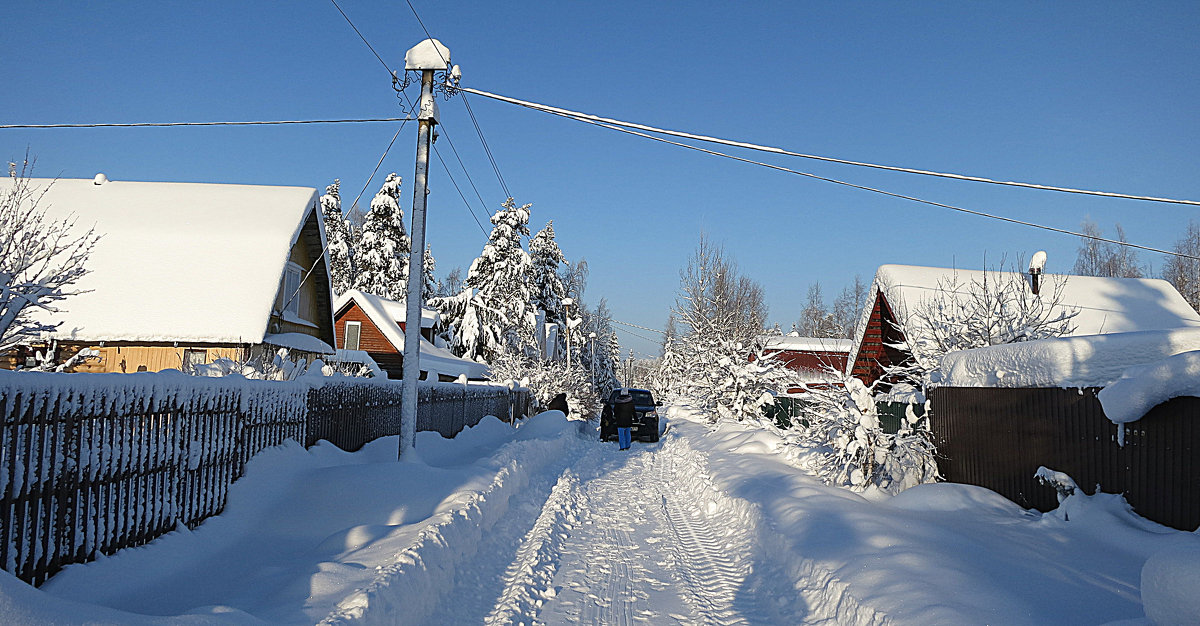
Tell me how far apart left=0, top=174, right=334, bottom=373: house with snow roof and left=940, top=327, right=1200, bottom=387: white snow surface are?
1699 centimetres

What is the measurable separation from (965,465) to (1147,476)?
311 centimetres

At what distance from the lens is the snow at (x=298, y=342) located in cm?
2000

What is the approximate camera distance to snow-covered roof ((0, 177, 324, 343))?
18.8 m

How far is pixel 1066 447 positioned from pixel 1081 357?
949 millimetres

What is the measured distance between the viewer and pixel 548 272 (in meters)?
51.5

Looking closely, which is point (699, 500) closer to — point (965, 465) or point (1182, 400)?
point (965, 465)

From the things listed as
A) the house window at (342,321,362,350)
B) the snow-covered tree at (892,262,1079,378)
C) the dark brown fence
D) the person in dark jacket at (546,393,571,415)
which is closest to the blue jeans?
the snow-covered tree at (892,262,1079,378)

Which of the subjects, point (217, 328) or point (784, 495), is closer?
point (784, 495)

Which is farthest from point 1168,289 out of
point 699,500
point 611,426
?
point 699,500

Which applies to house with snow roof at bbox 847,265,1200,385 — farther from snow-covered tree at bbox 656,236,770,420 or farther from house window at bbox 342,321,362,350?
house window at bbox 342,321,362,350

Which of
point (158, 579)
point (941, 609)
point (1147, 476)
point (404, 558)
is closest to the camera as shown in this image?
point (941, 609)

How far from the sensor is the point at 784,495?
9.64 meters

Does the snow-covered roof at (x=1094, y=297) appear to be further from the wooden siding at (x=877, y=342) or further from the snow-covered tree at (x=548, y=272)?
the snow-covered tree at (x=548, y=272)

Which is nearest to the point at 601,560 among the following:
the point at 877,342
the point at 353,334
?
the point at 877,342
